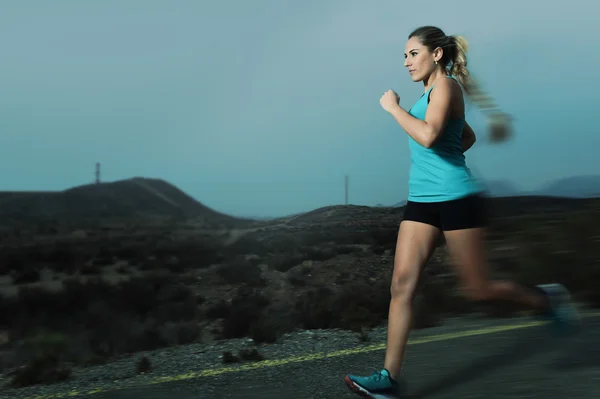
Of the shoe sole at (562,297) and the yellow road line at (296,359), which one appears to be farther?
the yellow road line at (296,359)

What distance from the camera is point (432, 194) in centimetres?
495

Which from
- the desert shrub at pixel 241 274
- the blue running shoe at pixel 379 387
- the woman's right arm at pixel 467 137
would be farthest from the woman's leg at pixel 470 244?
the desert shrub at pixel 241 274

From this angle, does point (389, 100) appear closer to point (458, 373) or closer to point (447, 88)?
point (447, 88)

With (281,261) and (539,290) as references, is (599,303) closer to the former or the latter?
(539,290)

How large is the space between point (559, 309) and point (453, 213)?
6.03ft

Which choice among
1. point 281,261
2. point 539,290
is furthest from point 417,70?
point 281,261

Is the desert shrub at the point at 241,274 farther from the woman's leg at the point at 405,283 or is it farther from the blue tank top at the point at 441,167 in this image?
the blue tank top at the point at 441,167

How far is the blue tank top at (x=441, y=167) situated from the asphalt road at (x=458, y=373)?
1.22 metres

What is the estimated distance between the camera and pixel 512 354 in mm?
6277

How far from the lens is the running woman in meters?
4.91

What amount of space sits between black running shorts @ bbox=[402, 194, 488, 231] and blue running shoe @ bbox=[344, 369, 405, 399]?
2.91 feet

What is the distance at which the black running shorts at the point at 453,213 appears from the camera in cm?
491

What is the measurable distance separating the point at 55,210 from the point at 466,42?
87.1 meters

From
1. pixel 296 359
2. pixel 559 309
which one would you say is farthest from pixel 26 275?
pixel 559 309
